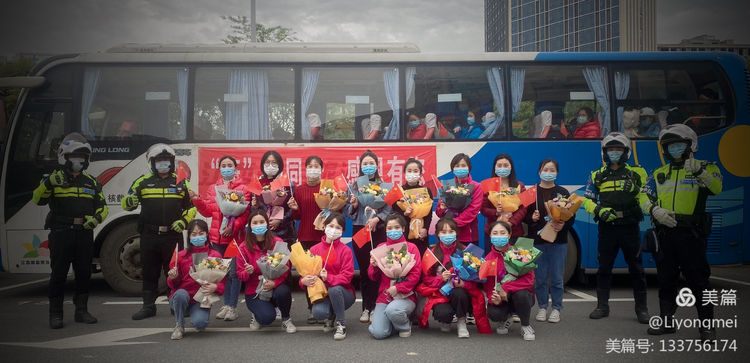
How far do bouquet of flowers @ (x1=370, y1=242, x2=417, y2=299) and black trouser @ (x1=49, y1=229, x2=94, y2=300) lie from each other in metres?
3.15

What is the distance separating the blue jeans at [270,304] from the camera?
553 centimetres

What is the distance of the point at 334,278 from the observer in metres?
5.48

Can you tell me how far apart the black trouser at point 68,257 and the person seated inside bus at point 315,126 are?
3023 mm

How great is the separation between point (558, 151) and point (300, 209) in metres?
3.73

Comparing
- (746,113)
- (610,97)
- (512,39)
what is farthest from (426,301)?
(512,39)

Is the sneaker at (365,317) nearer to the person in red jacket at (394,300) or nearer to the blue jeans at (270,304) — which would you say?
the person in red jacket at (394,300)

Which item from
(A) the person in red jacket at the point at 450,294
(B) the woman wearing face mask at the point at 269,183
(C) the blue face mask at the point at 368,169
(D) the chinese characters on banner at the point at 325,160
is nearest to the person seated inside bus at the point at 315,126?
A: (D) the chinese characters on banner at the point at 325,160

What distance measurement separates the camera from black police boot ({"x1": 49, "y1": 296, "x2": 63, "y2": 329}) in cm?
581

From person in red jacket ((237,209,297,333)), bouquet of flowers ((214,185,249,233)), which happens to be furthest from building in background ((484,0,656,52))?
person in red jacket ((237,209,297,333))

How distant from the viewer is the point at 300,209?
626 centimetres

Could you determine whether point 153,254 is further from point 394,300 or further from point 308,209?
point 394,300

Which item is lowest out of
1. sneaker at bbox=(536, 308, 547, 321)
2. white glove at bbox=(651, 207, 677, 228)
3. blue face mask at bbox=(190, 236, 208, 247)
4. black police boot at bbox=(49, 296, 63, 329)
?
sneaker at bbox=(536, 308, 547, 321)

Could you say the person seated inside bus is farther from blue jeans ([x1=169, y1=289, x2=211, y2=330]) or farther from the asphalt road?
blue jeans ([x1=169, y1=289, x2=211, y2=330])

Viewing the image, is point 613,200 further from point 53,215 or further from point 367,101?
point 53,215
